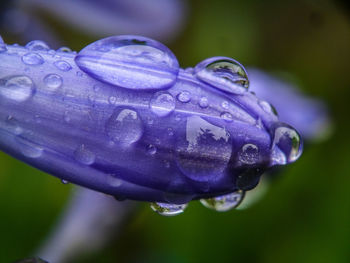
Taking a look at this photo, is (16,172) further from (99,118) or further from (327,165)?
(99,118)

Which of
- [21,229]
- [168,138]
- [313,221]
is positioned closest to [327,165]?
[313,221]

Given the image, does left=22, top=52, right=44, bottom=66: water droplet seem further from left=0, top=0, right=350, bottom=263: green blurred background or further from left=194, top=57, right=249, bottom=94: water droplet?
left=0, top=0, right=350, bottom=263: green blurred background

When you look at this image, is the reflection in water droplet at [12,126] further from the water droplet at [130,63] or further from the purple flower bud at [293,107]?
the purple flower bud at [293,107]

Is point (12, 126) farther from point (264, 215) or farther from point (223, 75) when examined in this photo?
point (264, 215)

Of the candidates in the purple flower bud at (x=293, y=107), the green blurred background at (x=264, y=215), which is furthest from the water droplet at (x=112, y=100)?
the green blurred background at (x=264, y=215)

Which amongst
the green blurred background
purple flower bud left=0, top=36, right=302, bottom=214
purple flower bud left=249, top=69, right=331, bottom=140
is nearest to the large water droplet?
purple flower bud left=0, top=36, right=302, bottom=214

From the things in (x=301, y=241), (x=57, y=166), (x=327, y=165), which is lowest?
(x=301, y=241)
